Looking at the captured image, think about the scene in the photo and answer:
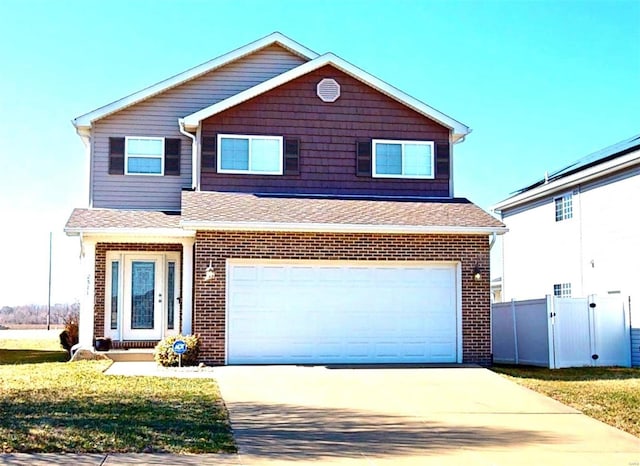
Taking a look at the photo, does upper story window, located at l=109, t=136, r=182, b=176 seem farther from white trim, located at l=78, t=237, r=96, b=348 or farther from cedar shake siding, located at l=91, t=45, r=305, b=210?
white trim, located at l=78, t=237, r=96, b=348

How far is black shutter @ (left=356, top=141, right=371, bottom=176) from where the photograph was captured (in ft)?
68.0

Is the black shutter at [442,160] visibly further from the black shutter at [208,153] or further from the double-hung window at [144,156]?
the double-hung window at [144,156]

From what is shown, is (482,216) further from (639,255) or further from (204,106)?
(204,106)

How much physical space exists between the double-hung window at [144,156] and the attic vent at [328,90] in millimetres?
4292

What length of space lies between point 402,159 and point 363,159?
103 centimetres

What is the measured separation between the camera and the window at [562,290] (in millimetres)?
24750

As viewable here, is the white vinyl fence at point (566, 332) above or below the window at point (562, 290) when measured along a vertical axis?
below

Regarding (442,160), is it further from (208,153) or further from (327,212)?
(208,153)

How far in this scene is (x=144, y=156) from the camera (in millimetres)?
21281

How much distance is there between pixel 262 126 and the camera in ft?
66.9

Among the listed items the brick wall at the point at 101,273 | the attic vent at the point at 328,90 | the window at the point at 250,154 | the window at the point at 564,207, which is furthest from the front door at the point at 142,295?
the window at the point at 564,207

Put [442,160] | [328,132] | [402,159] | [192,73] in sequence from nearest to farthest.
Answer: [328,132] < [402,159] < [442,160] < [192,73]

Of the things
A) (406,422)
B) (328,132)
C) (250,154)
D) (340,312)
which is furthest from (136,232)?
(406,422)

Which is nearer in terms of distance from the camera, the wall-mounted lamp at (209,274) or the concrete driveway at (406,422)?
the concrete driveway at (406,422)
